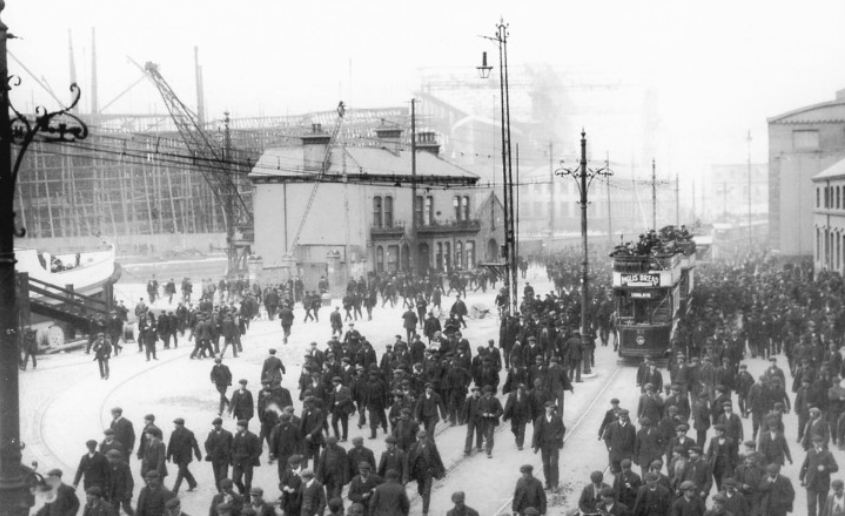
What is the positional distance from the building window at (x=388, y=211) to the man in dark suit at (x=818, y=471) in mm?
42528

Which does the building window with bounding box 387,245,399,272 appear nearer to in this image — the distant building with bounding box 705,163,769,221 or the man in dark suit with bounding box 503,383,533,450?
the man in dark suit with bounding box 503,383,533,450

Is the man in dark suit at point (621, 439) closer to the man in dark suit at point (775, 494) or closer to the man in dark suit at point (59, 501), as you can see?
the man in dark suit at point (775, 494)

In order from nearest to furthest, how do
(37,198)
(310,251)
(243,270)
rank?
1. (310,251)
2. (243,270)
3. (37,198)

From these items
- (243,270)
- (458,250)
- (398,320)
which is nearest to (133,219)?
(243,270)

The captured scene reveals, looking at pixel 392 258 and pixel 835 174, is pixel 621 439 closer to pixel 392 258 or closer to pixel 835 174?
pixel 835 174

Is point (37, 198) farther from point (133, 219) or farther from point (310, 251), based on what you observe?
point (310, 251)

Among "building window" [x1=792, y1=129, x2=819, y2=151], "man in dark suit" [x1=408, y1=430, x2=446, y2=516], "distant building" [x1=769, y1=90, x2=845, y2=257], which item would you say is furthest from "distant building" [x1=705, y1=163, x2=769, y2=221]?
"man in dark suit" [x1=408, y1=430, x2=446, y2=516]

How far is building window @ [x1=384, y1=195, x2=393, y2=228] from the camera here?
5431 cm

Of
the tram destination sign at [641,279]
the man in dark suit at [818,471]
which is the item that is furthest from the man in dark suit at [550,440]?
the tram destination sign at [641,279]

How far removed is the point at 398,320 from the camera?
121 ft

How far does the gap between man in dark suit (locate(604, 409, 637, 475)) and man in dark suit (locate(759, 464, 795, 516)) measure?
2.83 meters

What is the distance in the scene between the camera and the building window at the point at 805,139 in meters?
60.7

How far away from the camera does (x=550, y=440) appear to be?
47.5ft

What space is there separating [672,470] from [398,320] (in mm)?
24738
